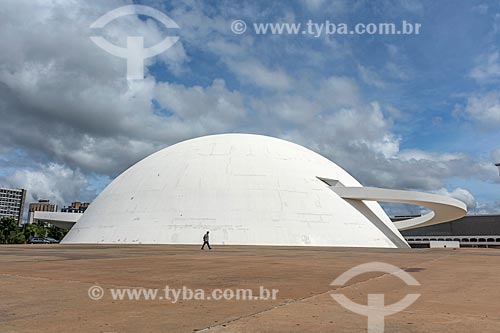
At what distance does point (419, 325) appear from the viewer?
14.7 feet

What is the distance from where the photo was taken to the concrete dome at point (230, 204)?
28188 millimetres

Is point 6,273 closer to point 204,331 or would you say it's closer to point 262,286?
point 262,286

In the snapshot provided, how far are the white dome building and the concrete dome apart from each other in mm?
74

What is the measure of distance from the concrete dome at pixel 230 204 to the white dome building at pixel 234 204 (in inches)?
2.9

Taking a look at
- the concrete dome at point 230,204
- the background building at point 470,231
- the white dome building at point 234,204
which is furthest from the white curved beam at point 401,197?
the background building at point 470,231

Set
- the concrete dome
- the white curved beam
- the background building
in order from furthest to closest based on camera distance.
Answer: the background building < the white curved beam < the concrete dome

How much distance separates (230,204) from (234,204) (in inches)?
11.8

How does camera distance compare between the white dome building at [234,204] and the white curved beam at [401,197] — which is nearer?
the white dome building at [234,204]

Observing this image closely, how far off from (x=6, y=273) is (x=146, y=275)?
3417 millimetres

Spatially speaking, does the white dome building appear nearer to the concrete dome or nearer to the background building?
the concrete dome

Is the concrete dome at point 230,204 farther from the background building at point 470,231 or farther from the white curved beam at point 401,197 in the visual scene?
the background building at point 470,231

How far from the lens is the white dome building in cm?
2822

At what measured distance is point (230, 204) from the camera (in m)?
29.4

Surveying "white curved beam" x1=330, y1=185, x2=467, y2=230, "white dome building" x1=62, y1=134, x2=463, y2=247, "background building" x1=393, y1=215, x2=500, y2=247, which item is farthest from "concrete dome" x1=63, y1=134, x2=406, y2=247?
"background building" x1=393, y1=215, x2=500, y2=247
